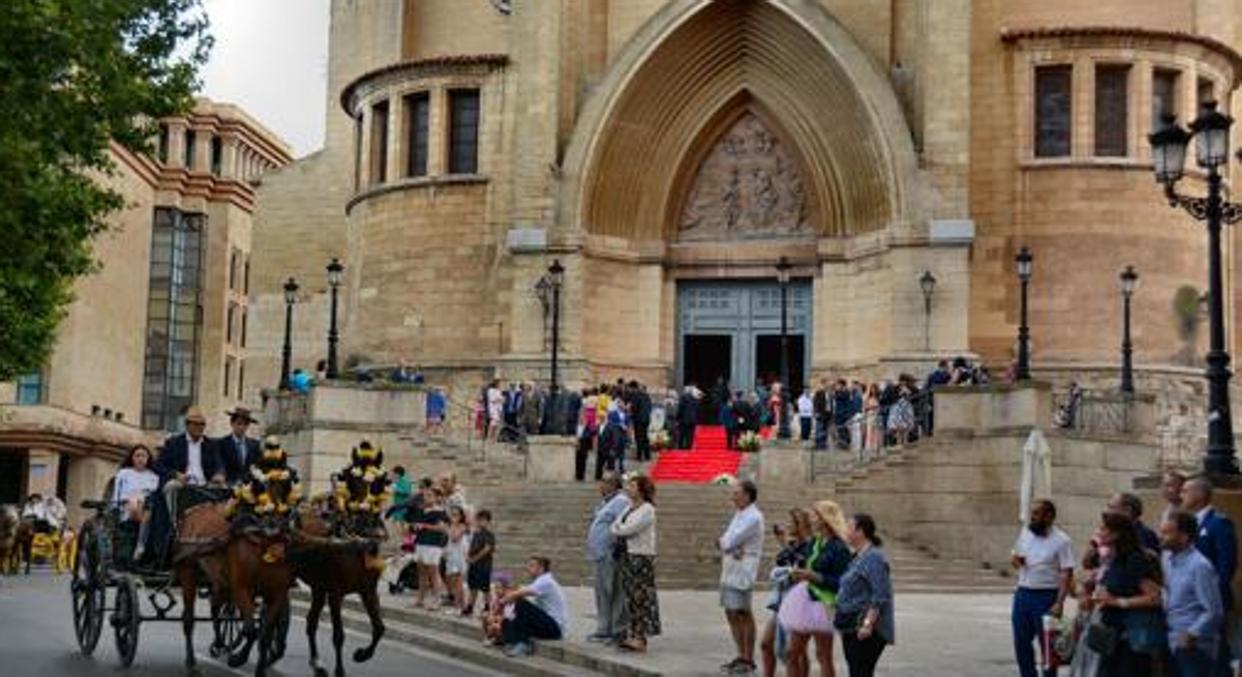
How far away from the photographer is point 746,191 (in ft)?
141

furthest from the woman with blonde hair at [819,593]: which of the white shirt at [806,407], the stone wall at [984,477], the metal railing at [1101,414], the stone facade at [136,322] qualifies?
the stone facade at [136,322]

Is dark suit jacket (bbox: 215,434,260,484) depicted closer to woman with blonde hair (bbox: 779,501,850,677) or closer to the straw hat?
woman with blonde hair (bbox: 779,501,850,677)

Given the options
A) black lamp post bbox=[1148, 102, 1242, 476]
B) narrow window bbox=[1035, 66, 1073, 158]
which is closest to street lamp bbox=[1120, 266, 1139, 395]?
narrow window bbox=[1035, 66, 1073, 158]

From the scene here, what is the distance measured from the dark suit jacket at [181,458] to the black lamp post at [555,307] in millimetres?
21947

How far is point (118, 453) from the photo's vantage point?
66938 mm

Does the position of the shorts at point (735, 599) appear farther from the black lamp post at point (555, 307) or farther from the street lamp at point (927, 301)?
the street lamp at point (927, 301)

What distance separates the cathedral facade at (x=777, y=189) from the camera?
39031mm

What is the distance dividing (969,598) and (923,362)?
11.4m

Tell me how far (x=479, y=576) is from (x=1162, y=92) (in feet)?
77.4

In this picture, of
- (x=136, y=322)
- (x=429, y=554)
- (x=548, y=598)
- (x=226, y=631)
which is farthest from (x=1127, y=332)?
(x=136, y=322)

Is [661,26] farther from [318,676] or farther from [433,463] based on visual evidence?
[318,676]

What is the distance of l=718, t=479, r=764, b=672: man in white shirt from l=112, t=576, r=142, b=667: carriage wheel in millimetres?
4856

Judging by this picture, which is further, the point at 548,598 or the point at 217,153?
the point at 217,153

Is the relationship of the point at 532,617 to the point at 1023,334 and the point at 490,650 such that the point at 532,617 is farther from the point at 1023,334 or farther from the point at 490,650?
the point at 1023,334
